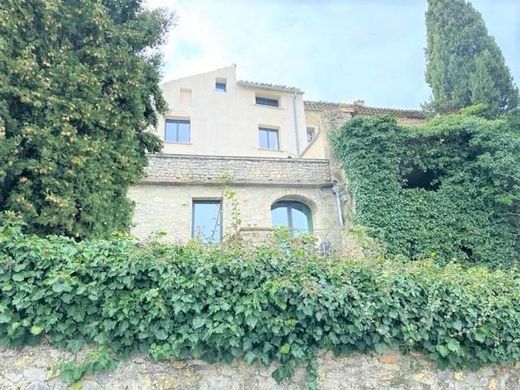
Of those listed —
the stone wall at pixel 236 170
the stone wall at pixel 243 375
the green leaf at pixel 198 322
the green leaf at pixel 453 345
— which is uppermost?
the stone wall at pixel 236 170

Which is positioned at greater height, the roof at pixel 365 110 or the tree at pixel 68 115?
the roof at pixel 365 110

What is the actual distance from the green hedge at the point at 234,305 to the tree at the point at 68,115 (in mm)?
1247

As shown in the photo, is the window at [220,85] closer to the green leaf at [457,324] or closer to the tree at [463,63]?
the tree at [463,63]

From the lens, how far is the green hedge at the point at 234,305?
12.0ft

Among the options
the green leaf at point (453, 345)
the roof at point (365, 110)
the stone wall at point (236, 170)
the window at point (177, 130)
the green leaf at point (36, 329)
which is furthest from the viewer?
the window at point (177, 130)

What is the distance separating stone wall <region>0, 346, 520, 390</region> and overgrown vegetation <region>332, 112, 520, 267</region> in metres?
6.31

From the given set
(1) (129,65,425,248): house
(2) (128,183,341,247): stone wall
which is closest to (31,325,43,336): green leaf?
(1) (129,65,425,248): house

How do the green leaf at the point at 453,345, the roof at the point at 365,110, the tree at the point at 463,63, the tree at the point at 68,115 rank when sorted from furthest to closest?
the tree at the point at 463,63 → the roof at the point at 365,110 → the tree at the point at 68,115 → the green leaf at the point at 453,345

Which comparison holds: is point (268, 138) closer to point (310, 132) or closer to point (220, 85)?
point (310, 132)

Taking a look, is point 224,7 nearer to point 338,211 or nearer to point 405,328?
point 405,328

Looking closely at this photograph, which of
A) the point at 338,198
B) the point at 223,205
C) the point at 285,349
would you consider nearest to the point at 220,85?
the point at 223,205

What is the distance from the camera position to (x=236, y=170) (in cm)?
1311

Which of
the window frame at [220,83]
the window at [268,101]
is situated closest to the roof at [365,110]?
the window at [268,101]

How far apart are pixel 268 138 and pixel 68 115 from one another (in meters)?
16.1
